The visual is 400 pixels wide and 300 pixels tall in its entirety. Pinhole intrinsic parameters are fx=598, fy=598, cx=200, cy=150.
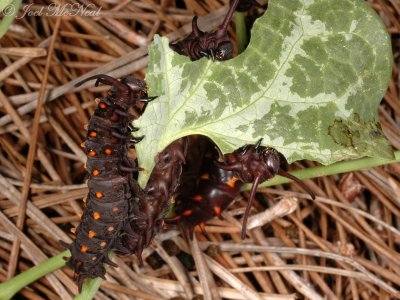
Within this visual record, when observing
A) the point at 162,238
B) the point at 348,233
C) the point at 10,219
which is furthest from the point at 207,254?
the point at 10,219

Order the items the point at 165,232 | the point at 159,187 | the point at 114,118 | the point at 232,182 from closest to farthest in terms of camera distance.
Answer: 1. the point at 114,118
2. the point at 159,187
3. the point at 232,182
4. the point at 165,232

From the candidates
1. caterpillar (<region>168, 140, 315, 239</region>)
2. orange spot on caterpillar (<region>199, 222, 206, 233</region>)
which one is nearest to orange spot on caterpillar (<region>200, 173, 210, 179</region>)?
caterpillar (<region>168, 140, 315, 239</region>)

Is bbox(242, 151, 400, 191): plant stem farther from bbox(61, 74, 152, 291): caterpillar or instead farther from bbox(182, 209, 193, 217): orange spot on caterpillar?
bbox(61, 74, 152, 291): caterpillar

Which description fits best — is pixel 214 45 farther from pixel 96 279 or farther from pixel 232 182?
pixel 96 279

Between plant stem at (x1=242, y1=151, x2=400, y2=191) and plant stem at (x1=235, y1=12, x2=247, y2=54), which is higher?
plant stem at (x1=235, y1=12, x2=247, y2=54)

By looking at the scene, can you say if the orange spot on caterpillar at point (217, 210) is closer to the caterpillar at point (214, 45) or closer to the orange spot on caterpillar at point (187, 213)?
the orange spot on caterpillar at point (187, 213)

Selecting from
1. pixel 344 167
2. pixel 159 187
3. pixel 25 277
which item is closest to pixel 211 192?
pixel 159 187

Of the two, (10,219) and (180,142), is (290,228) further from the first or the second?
(10,219)
